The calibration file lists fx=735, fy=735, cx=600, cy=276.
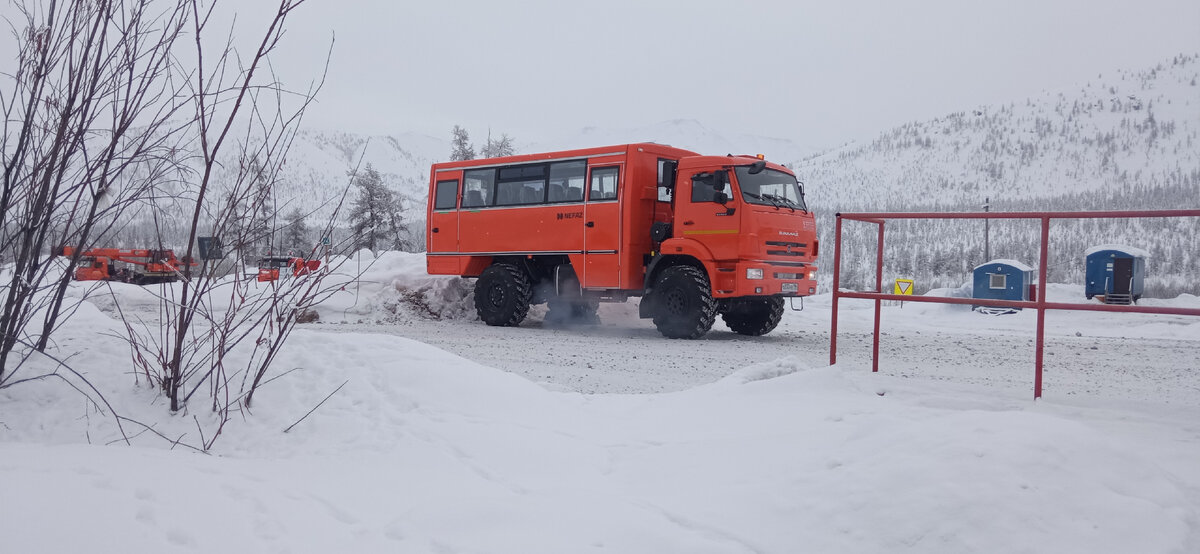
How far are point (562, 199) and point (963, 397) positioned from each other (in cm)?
823

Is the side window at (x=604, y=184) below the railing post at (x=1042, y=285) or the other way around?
the other way around

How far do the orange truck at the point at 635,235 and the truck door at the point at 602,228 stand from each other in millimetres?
18

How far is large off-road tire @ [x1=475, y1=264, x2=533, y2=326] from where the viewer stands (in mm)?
12883

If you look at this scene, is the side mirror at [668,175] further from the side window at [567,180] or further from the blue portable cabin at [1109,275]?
the blue portable cabin at [1109,275]

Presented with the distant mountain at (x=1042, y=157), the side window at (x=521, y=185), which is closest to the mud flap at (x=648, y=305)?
the side window at (x=521, y=185)

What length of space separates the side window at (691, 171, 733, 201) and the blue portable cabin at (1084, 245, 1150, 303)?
4512 mm

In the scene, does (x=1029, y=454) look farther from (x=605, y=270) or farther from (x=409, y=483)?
(x=605, y=270)

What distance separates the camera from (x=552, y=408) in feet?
16.6

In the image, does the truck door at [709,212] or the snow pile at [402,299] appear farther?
the snow pile at [402,299]

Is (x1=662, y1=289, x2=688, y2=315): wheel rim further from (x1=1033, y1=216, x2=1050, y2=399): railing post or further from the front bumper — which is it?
(x1=1033, y1=216, x2=1050, y2=399): railing post

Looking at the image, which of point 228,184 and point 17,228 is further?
point 228,184

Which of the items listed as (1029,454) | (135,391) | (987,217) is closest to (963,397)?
(987,217)

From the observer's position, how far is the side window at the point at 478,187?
13361 mm

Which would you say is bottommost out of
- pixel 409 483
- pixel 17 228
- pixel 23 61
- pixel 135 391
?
pixel 409 483
